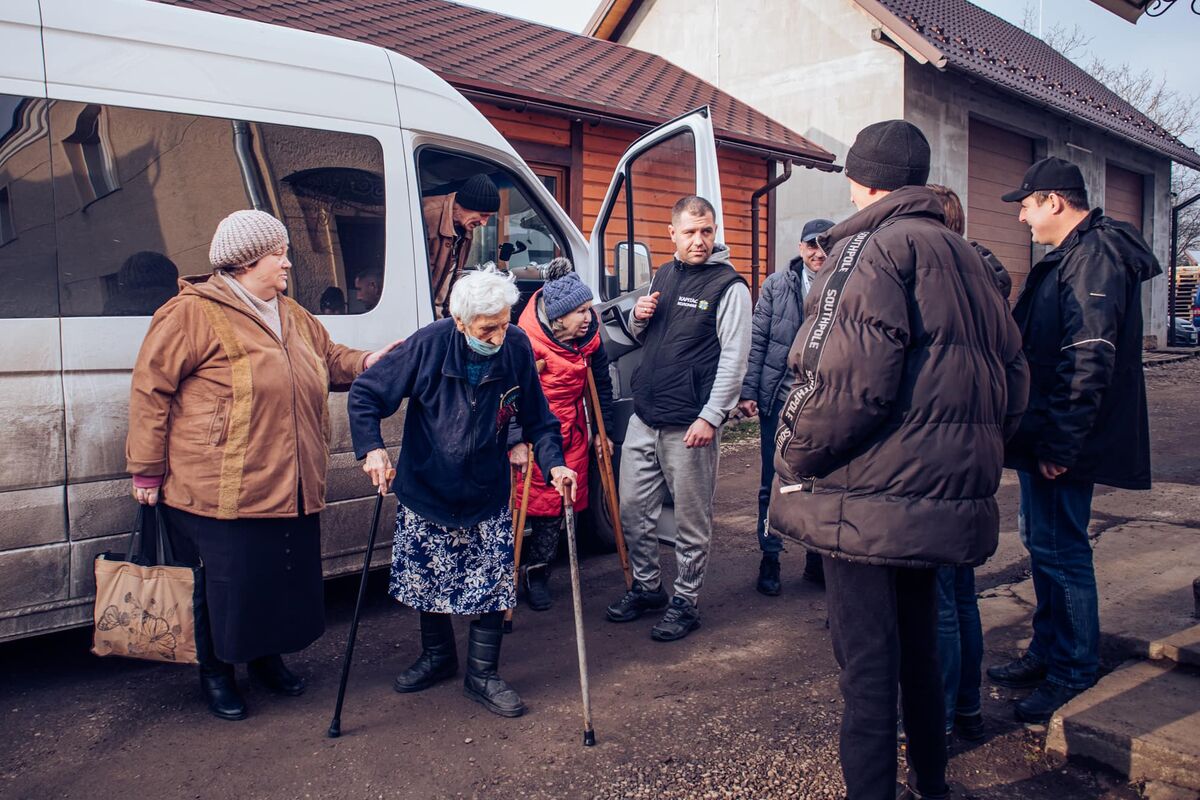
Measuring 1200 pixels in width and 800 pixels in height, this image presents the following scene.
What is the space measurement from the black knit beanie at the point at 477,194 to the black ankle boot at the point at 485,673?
214 cm

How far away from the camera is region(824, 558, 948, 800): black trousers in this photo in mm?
2309

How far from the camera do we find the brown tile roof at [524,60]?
27.7ft

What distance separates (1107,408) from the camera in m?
3.15

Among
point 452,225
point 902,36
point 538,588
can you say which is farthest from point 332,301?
point 902,36

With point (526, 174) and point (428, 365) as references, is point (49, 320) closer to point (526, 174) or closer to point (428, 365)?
point (428, 365)

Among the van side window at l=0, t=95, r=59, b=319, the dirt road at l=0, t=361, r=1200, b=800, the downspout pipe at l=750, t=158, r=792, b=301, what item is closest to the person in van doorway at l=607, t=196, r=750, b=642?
the dirt road at l=0, t=361, r=1200, b=800

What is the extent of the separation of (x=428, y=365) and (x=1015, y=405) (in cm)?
196

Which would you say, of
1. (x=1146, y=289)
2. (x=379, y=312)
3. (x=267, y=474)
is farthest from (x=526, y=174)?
(x=1146, y=289)

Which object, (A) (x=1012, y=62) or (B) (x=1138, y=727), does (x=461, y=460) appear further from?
(A) (x=1012, y=62)

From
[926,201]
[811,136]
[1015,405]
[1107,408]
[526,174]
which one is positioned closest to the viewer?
[926,201]

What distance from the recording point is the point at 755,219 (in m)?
Answer: 11.2

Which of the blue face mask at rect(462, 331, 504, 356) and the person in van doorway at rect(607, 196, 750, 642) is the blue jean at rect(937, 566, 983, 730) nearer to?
the person in van doorway at rect(607, 196, 750, 642)

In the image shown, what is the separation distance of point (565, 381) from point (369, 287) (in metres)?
1.02

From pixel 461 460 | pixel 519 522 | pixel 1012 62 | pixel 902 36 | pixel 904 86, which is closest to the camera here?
pixel 461 460
